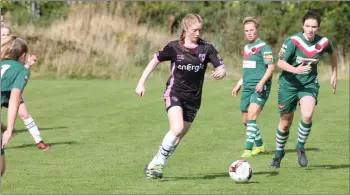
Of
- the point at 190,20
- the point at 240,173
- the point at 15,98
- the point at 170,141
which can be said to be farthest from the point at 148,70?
the point at 15,98

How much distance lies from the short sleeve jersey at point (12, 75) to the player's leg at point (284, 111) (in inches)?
166

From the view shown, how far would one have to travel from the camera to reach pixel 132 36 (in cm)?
3412

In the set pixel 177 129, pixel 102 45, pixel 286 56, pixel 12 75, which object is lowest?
pixel 102 45

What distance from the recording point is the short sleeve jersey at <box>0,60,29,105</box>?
8.80m

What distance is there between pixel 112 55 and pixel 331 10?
9561 millimetres

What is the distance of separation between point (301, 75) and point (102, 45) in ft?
71.1

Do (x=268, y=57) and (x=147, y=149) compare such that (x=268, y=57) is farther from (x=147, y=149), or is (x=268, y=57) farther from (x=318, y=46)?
(x=147, y=149)

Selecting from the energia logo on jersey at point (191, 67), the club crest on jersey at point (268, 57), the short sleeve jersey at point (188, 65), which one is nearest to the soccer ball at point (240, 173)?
the short sleeve jersey at point (188, 65)

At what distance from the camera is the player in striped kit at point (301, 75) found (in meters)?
11.6

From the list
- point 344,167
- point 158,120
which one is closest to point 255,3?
point 158,120

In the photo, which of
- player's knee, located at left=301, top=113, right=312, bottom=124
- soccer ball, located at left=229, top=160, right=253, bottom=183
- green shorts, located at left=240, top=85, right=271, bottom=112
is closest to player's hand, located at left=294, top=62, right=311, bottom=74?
player's knee, located at left=301, top=113, right=312, bottom=124

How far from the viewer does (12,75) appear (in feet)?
29.2

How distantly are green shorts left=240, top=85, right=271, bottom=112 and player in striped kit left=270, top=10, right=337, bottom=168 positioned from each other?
1.37 metres

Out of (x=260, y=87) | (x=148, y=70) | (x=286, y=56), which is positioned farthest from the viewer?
(x=260, y=87)
